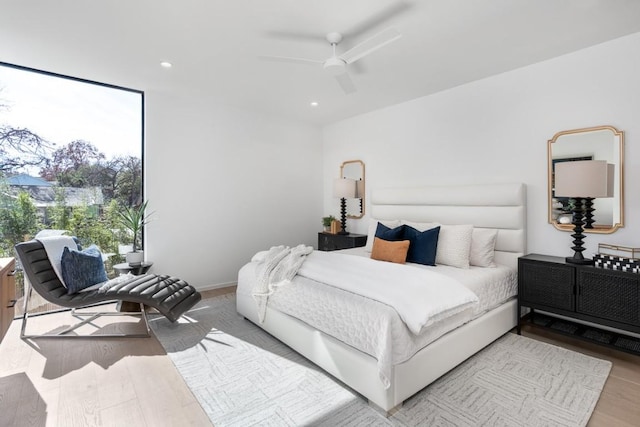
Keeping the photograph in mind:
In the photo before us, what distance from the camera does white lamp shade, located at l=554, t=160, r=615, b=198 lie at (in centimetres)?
275

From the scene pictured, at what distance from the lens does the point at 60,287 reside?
3.01 m

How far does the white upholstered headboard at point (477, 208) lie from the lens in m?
3.40

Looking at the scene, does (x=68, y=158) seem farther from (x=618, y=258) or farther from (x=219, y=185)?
(x=618, y=258)

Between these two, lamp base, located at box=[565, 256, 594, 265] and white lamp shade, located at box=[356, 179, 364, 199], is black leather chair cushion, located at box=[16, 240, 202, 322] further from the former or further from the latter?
lamp base, located at box=[565, 256, 594, 265]

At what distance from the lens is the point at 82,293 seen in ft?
9.92

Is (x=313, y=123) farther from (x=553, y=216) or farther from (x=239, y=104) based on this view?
(x=553, y=216)

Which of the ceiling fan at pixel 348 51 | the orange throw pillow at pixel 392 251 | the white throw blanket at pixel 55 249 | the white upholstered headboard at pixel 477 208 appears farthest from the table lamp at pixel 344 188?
the white throw blanket at pixel 55 249

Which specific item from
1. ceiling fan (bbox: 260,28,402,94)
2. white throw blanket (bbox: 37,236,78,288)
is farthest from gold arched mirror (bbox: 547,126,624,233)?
white throw blanket (bbox: 37,236,78,288)

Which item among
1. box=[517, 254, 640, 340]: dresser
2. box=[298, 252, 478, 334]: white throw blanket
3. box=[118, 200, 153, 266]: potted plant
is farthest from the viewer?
box=[118, 200, 153, 266]: potted plant

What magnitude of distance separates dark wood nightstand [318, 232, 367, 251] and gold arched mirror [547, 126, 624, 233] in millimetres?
2505

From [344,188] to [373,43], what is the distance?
2827mm

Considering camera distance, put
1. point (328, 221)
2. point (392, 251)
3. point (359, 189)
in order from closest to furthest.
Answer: point (392, 251) → point (359, 189) → point (328, 221)

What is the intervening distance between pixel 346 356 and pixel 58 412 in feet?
6.02

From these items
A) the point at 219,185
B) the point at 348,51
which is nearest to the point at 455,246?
the point at 348,51
